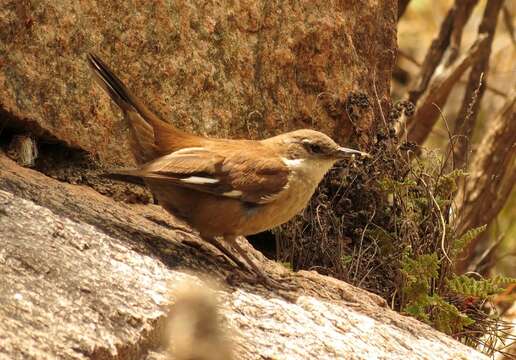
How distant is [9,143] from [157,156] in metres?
0.86

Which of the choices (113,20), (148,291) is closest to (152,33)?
(113,20)

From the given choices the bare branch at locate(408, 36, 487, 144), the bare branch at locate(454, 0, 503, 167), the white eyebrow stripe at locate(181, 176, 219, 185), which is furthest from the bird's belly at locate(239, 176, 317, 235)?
the bare branch at locate(454, 0, 503, 167)

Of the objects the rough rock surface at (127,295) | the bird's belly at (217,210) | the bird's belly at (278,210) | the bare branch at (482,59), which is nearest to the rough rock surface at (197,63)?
the rough rock surface at (127,295)

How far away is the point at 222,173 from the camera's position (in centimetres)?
472

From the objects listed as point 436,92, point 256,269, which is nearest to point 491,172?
point 436,92

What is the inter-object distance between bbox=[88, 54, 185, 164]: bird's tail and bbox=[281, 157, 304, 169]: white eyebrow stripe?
57cm

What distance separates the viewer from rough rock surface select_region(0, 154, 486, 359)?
3.32m

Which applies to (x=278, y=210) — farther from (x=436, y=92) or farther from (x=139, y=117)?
(x=436, y=92)

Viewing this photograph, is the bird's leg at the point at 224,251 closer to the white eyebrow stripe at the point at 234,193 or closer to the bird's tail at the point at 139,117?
the white eyebrow stripe at the point at 234,193

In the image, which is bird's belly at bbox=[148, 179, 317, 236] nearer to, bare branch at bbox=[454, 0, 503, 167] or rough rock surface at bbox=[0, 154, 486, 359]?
rough rock surface at bbox=[0, 154, 486, 359]

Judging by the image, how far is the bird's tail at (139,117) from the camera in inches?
189

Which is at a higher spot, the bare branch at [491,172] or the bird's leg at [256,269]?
the bare branch at [491,172]

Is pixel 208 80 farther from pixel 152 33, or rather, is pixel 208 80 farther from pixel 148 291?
pixel 148 291

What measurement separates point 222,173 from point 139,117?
52 cm
